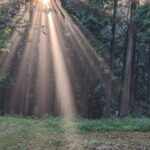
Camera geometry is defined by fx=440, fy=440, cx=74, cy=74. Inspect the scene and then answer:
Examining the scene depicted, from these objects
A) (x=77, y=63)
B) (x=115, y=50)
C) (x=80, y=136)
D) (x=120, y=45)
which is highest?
(x=120, y=45)

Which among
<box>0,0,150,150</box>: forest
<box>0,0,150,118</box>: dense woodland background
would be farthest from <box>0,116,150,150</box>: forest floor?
<box>0,0,150,150</box>: forest

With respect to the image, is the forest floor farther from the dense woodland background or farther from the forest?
the forest

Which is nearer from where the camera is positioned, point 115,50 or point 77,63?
point 115,50

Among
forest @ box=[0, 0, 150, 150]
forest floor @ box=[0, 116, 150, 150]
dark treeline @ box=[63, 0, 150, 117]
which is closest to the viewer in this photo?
forest floor @ box=[0, 116, 150, 150]

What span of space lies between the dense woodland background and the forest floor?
585 cm

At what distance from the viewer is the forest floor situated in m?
12.6

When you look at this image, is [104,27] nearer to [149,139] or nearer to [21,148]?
[149,139]

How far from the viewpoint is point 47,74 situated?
111 feet

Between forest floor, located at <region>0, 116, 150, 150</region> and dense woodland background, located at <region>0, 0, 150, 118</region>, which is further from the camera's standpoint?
dense woodland background, located at <region>0, 0, 150, 118</region>

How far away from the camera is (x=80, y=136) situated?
15.1 meters

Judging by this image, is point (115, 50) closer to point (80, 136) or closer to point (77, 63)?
point (77, 63)

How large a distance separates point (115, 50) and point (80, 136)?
19.3 metres

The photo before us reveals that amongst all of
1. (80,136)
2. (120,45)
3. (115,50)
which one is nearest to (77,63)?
(115,50)

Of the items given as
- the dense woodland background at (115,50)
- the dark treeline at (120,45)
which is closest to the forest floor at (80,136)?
the dense woodland background at (115,50)
